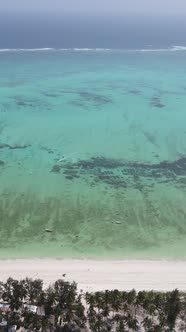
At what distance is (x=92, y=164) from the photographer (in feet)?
132

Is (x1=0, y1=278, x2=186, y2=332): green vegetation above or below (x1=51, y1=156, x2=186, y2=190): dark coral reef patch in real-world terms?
below

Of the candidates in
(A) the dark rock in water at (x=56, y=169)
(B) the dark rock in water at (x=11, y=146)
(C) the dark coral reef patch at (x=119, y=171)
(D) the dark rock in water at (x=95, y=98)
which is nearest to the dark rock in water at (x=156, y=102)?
(D) the dark rock in water at (x=95, y=98)

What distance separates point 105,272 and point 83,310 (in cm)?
492

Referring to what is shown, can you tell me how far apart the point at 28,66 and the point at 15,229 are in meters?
55.0

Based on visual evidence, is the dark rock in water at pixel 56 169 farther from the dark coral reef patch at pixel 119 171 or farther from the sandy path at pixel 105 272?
the sandy path at pixel 105 272

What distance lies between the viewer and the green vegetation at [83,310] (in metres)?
21.6

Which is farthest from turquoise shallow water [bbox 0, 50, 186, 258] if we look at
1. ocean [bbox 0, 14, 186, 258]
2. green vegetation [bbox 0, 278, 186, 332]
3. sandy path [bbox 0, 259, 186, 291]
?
green vegetation [bbox 0, 278, 186, 332]

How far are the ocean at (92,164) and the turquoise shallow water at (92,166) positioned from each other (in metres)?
0.09

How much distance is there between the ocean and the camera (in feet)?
99.3

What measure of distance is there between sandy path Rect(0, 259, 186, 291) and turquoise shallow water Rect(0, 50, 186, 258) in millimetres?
1025

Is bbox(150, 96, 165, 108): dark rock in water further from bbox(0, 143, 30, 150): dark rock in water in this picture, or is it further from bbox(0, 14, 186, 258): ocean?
bbox(0, 143, 30, 150): dark rock in water

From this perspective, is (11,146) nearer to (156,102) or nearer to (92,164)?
(92,164)

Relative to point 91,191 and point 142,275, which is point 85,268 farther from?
point 91,191

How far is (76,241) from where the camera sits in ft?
98.0
